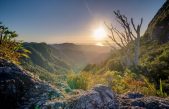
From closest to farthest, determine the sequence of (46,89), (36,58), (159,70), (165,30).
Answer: (46,89)
(159,70)
(165,30)
(36,58)

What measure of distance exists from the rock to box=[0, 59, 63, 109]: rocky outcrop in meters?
0.52

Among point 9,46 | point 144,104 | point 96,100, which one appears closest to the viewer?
point 96,100

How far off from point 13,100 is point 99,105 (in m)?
1.26

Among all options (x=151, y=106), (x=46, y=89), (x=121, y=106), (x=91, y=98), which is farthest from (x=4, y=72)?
(x=151, y=106)

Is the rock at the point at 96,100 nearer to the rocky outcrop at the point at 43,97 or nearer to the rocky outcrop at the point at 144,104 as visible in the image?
Answer: the rocky outcrop at the point at 43,97

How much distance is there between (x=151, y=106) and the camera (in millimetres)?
3967

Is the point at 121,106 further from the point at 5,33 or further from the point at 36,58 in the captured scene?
the point at 36,58

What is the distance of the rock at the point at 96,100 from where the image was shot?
11.4 feet

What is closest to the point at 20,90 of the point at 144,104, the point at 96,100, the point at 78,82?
the point at 96,100

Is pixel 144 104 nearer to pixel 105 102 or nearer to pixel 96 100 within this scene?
pixel 105 102

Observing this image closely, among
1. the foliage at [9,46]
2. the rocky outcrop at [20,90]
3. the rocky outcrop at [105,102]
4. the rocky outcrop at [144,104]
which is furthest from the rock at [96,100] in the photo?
the foliage at [9,46]

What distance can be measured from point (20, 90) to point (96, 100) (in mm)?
1230

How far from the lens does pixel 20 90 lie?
3.98 m

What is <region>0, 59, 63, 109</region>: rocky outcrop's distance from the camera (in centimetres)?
366
